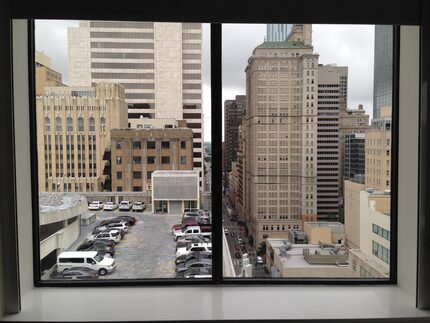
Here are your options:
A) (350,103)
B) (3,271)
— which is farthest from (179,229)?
(350,103)

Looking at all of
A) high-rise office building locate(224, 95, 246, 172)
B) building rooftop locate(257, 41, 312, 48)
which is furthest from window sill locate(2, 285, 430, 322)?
building rooftop locate(257, 41, 312, 48)

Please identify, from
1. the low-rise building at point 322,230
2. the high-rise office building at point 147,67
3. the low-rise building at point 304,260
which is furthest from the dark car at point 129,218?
the low-rise building at point 322,230

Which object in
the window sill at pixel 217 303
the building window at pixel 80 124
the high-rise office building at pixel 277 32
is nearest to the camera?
the window sill at pixel 217 303

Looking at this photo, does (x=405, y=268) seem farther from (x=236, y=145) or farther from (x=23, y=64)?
(x=23, y=64)

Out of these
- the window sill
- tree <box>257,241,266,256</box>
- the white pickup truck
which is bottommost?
the window sill

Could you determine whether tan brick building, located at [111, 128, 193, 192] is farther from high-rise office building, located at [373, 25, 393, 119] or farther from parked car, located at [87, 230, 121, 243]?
high-rise office building, located at [373, 25, 393, 119]

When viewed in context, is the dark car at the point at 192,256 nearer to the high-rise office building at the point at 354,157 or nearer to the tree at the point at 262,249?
the tree at the point at 262,249
